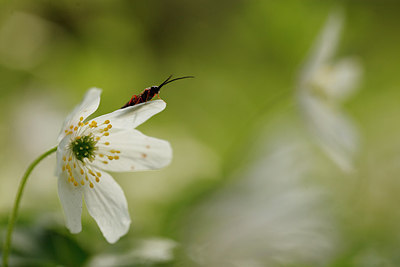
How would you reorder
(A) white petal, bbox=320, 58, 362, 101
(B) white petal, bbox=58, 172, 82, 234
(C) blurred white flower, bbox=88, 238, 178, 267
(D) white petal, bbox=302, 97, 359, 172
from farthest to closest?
(A) white petal, bbox=320, 58, 362, 101 < (D) white petal, bbox=302, 97, 359, 172 < (C) blurred white flower, bbox=88, 238, 178, 267 < (B) white petal, bbox=58, 172, 82, 234

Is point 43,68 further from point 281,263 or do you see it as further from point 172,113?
point 281,263

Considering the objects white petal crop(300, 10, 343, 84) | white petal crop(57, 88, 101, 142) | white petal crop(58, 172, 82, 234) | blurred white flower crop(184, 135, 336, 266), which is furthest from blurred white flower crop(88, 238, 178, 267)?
white petal crop(300, 10, 343, 84)

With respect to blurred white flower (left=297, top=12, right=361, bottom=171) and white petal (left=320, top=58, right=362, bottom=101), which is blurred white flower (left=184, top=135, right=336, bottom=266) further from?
white petal (left=320, top=58, right=362, bottom=101)

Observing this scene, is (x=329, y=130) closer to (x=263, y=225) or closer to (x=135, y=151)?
(x=263, y=225)

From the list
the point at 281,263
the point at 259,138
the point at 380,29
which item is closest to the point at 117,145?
the point at 281,263

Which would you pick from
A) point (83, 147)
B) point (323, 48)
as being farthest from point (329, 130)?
point (83, 147)

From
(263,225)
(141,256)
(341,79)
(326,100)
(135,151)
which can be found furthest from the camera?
(341,79)

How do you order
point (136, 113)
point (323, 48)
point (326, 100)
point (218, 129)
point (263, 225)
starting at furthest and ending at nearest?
point (218, 129) → point (326, 100) → point (323, 48) → point (263, 225) → point (136, 113)

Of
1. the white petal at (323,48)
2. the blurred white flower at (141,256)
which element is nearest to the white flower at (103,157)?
the blurred white flower at (141,256)
